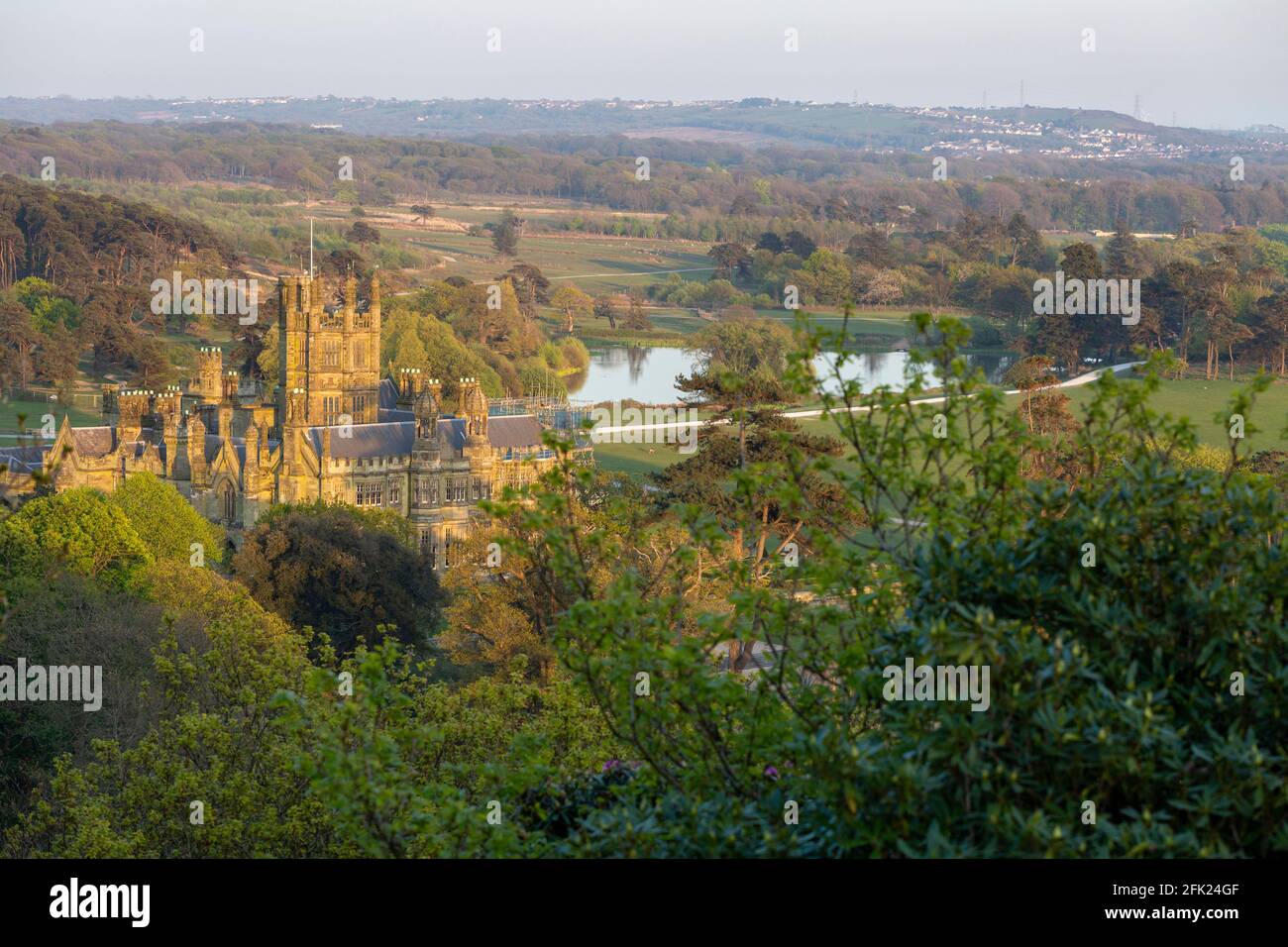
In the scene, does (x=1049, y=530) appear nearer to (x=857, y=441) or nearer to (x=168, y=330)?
(x=857, y=441)

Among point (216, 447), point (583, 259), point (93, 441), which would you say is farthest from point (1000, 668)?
point (583, 259)

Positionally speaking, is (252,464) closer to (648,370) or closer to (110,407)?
(110,407)

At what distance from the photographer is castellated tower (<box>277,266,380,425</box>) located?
5928 cm

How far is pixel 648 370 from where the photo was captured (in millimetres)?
102938

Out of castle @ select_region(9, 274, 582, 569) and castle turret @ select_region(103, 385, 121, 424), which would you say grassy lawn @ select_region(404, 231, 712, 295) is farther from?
castle @ select_region(9, 274, 582, 569)

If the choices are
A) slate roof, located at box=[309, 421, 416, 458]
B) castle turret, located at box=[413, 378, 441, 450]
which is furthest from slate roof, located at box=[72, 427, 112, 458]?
castle turret, located at box=[413, 378, 441, 450]

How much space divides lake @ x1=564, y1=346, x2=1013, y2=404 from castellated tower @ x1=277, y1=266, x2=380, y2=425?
2489 centimetres

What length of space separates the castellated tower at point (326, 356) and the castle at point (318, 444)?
1.7 inches

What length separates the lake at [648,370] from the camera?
90.2 m

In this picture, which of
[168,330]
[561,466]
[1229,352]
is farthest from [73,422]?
[561,466]

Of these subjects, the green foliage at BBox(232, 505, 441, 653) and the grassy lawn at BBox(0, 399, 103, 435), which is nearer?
the green foliage at BBox(232, 505, 441, 653)

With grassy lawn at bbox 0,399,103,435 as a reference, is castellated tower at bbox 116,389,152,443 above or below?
above

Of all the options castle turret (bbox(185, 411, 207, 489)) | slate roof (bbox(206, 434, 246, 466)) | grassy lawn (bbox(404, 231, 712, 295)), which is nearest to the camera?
castle turret (bbox(185, 411, 207, 489))

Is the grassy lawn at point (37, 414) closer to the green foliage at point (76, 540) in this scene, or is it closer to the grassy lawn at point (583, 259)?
the green foliage at point (76, 540)
